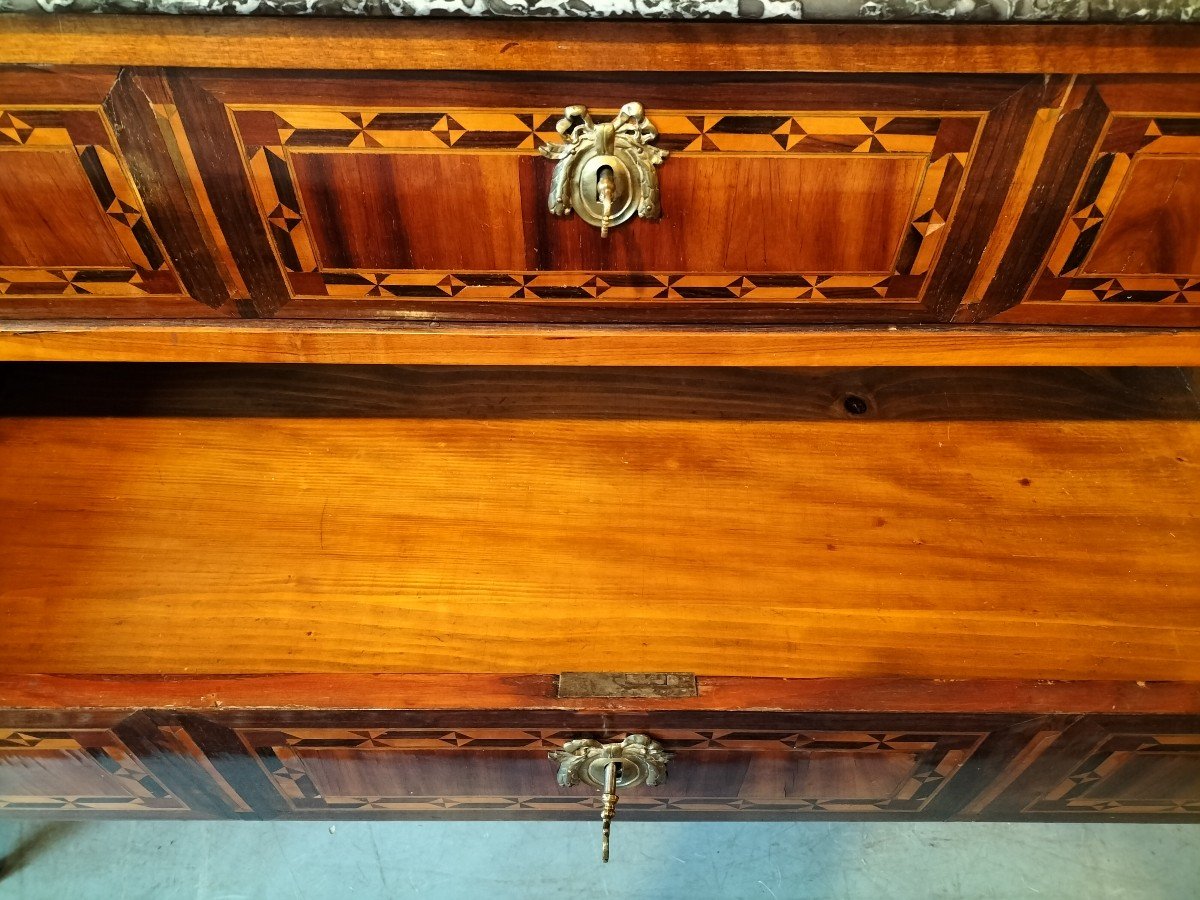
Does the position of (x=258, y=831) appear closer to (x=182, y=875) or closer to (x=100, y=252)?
(x=182, y=875)

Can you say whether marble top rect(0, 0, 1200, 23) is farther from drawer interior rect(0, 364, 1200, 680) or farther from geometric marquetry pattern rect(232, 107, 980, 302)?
drawer interior rect(0, 364, 1200, 680)

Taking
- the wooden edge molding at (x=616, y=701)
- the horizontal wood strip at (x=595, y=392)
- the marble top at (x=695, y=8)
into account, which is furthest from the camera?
the horizontal wood strip at (x=595, y=392)

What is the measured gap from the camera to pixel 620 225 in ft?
1.88

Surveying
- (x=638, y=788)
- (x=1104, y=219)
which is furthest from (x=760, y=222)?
(x=638, y=788)

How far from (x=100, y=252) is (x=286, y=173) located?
15 cm

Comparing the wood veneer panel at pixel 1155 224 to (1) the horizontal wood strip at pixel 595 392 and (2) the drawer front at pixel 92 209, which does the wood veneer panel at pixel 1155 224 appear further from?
(2) the drawer front at pixel 92 209

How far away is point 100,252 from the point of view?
59 centimetres

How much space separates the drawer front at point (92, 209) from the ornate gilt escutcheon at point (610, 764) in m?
0.41

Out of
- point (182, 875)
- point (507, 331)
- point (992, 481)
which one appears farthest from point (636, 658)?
point (182, 875)

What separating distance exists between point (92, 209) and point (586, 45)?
0.33 meters

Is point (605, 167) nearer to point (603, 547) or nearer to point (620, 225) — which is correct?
point (620, 225)

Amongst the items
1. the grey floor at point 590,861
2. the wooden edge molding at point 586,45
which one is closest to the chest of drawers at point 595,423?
the wooden edge molding at point 586,45

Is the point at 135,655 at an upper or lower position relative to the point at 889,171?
lower

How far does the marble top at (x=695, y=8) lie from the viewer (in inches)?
17.6
